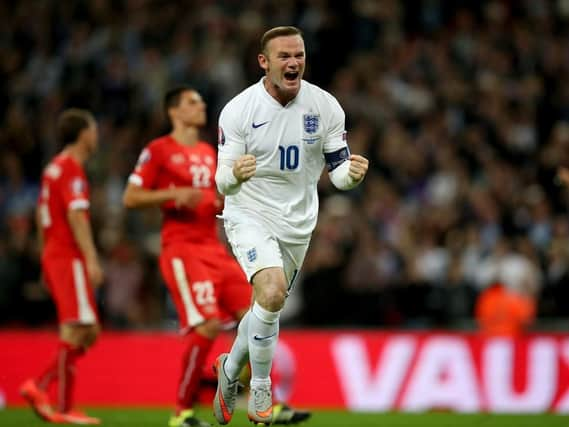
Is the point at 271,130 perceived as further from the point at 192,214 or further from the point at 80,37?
the point at 80,37

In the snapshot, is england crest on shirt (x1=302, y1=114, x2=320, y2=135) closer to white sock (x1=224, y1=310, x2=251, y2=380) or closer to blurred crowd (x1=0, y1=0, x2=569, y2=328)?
white sock (x1=224, y1=310, x2=251, y2=380)

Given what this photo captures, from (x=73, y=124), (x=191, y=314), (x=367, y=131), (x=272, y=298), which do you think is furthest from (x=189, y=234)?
(x=367, y=131)

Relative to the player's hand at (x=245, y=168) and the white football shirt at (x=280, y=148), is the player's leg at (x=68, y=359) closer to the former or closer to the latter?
the white football shirt at (x=280, y=148)

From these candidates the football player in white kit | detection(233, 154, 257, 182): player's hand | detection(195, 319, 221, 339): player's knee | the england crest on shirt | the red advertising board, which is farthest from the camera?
the red advertising board

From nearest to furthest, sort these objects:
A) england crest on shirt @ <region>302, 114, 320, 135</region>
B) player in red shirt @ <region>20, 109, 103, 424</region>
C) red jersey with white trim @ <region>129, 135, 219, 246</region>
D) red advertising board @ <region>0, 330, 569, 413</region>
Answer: england crest on shirt @ <region>302, 114, 320, 135</region>, red jersey with white trim @ <region>129, 135, 219, 246</region>, player in red shirt @ <region>20, 109, 103, 424</region>, red advertising board @ <region>0, 330, 569, 413</region>

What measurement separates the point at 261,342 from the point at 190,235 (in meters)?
2.23

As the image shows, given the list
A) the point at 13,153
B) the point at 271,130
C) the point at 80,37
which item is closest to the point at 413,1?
the point at 80,37

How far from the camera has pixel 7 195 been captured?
17.9 metres

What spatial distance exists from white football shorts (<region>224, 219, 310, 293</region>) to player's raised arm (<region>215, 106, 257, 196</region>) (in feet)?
1.05

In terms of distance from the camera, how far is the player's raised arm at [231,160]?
807 centimetres

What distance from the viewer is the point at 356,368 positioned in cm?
1430

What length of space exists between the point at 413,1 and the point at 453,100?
8.52 ft

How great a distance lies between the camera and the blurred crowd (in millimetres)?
15734

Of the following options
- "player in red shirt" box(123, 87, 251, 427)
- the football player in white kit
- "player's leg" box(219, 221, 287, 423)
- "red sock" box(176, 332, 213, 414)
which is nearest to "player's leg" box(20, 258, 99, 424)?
"player in red shirt" box(123, 87, 251, 427)
